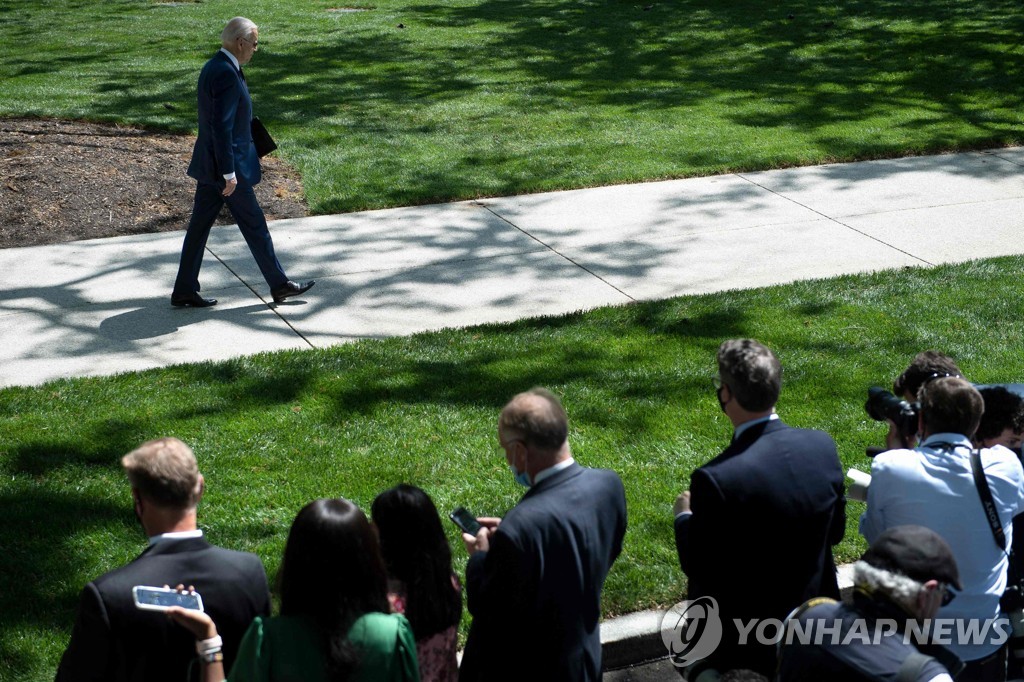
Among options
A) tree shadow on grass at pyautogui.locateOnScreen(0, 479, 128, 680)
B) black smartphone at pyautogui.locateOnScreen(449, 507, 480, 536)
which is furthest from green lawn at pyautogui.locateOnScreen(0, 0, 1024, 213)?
black smartphone at pyautogui.locateOnScreen(449, 507, 480, 536)

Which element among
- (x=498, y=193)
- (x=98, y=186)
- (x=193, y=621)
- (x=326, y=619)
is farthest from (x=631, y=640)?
(x=98, y=186)

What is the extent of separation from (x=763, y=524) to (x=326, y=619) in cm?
154

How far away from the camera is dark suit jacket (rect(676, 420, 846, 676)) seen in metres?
3.85

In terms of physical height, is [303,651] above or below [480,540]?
above

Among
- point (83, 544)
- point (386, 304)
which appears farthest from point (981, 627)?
point (386, 304)

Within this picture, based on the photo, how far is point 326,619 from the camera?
3.09 m

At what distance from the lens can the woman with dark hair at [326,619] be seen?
3080mm

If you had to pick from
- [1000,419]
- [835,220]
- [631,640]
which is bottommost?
[631,640]

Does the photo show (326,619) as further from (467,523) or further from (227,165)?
(227,165)

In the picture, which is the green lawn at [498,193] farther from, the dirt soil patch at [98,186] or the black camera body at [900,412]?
the black camera body at [900,412]

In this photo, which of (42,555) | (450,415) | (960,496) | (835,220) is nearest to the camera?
(960,496)

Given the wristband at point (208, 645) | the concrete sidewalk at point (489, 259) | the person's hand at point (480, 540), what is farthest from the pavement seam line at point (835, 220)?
the wristband at point (208, 645)

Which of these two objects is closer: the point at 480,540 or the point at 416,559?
the point at 416,559

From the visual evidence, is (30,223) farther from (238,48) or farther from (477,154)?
(477,154)
